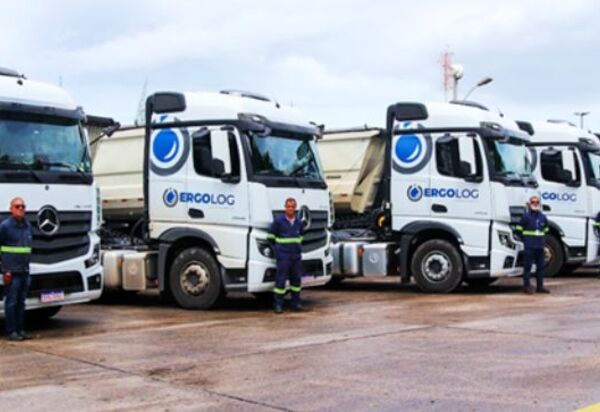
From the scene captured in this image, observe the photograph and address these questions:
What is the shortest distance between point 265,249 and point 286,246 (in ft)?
1.09

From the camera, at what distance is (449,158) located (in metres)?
14.4

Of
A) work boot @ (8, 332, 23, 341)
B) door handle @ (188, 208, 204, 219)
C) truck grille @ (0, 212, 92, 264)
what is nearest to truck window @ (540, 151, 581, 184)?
door handle @ (188, 208, 204, 219)

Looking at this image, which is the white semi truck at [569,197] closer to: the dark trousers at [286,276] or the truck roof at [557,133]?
the truck roof at [557,133]

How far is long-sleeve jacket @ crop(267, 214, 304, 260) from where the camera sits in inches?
472

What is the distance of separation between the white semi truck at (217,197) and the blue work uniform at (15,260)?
3.02 metres

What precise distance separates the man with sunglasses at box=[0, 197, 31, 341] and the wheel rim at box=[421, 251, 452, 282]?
7.07 m

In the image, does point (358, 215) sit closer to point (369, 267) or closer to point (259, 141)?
point (369, 267)

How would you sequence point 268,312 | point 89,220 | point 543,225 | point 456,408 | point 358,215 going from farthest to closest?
point 358,215 < point 543,225 < point 268,312 < point 89,220 < point 456,408

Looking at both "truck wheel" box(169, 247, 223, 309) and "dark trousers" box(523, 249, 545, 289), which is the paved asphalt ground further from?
"dark trousers" box(523, 249, 545, 289)

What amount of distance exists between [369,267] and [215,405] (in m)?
8.64

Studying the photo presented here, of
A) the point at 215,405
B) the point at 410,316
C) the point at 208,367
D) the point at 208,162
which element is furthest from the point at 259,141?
the point at 215,405

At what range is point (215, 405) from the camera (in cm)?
653

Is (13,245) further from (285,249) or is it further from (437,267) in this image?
(437,267)

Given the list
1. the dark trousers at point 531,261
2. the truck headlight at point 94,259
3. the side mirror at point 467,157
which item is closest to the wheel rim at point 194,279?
the truck headlight at point 94,259
